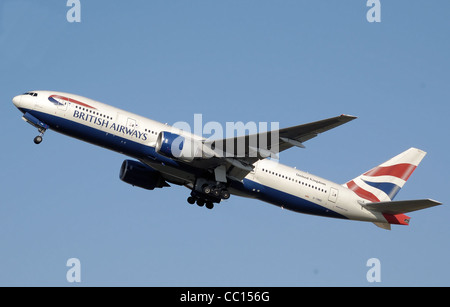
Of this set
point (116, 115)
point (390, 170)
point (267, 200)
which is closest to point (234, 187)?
point (267, 200)

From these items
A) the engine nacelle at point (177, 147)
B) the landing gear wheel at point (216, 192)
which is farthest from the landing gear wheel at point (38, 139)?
the landing gear wheel at point (216, 192)

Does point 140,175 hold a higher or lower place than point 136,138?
lower

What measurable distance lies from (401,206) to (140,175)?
16813mm

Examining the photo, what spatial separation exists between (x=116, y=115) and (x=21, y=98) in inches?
225

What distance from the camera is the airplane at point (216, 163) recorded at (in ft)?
130

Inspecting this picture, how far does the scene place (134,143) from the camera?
132 ft

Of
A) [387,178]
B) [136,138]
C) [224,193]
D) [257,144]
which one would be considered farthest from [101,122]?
[387,178]

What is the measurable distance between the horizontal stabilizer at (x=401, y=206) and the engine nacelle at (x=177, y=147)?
12.2 m

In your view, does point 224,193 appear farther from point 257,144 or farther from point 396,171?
point 396,171

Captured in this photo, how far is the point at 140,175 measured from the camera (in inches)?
1796

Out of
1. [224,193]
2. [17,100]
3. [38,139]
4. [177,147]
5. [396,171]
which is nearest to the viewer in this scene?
[177,147]

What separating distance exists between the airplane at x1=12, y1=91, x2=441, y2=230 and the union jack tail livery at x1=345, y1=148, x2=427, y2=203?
0.07m

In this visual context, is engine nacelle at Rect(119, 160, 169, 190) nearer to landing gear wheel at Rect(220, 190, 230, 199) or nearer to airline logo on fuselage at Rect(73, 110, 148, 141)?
landing gear wheel at Rect(220, 190, 230, 199)

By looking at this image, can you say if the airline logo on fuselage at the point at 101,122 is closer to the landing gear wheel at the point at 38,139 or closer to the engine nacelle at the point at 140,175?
the landing gear wheel at the point at 38,139
